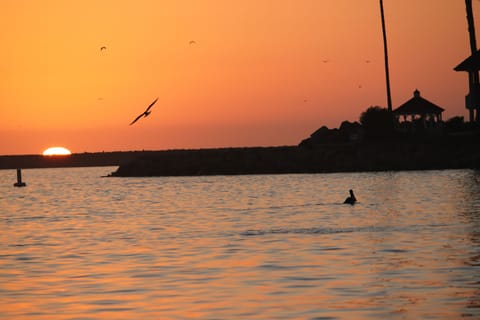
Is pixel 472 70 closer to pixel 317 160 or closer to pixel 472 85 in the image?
pixel 472 85

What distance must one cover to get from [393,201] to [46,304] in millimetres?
38393

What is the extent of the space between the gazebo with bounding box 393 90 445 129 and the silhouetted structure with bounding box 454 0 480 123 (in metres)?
10.2

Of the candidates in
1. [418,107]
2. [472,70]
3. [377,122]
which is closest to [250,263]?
[472,70]

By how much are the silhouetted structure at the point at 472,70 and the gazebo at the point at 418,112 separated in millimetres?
10219

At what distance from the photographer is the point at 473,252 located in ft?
94.8

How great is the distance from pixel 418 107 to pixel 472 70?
53.4 feet

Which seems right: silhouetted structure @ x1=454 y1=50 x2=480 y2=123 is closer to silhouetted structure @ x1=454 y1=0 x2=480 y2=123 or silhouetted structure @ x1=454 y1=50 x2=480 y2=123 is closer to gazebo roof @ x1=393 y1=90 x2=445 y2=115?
silhouetted structure @ x1=454 y1=0 x2=480 y2=123

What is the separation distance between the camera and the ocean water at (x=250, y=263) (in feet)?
67.3

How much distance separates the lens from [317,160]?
11788 cm

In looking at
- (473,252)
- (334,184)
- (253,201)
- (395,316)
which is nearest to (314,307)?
(395,316)

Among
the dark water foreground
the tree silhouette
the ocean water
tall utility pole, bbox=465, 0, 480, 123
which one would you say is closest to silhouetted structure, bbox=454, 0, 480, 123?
tall utility pole, bbox=465, 0, 480, 123

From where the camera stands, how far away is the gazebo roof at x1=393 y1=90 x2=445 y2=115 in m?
108

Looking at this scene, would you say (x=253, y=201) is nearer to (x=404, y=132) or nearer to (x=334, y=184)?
(x=334, y=184)

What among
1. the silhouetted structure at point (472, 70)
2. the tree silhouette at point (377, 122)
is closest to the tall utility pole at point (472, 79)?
the silhouetted structure at point (472, 70)
